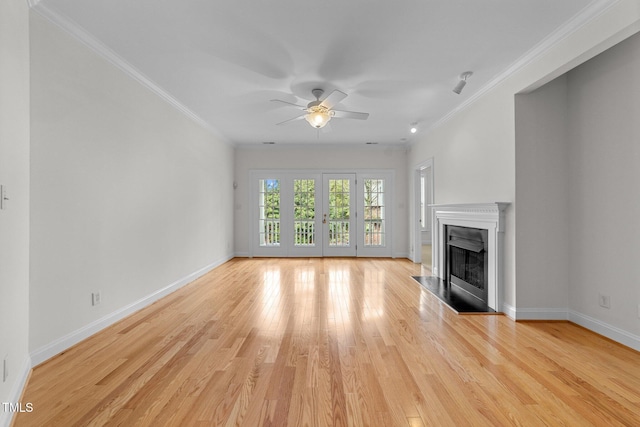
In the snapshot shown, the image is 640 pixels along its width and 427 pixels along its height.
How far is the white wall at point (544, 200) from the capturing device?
313 centimetres

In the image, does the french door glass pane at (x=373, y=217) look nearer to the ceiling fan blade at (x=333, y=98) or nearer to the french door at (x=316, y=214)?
the french door at (x=316, y=214)

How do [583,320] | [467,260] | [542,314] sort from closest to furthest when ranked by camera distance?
[583,320] → [542,314] → [467,260]

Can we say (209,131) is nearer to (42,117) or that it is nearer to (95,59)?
(95,59)

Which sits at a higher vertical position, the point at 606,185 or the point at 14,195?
the point at 606,185

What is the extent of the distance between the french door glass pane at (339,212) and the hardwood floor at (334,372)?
377 centimetres

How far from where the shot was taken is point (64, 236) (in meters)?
2.43

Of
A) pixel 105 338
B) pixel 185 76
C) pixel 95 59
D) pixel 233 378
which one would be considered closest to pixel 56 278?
pixel 105 338

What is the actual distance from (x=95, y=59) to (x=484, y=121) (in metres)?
4.14

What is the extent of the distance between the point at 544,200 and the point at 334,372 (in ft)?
8.80

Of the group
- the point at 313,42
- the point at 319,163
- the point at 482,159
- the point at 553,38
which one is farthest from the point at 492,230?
the point at 319,163

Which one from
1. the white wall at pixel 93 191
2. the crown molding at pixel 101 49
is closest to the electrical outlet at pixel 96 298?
the white wall at pixel 93 191

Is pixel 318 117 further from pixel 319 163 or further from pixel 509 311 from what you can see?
pixel 319 163

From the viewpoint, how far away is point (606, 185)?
274cm

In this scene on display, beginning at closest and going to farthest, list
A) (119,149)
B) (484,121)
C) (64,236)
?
1. (64,236)
2. (119,149)
3. (484,121)
